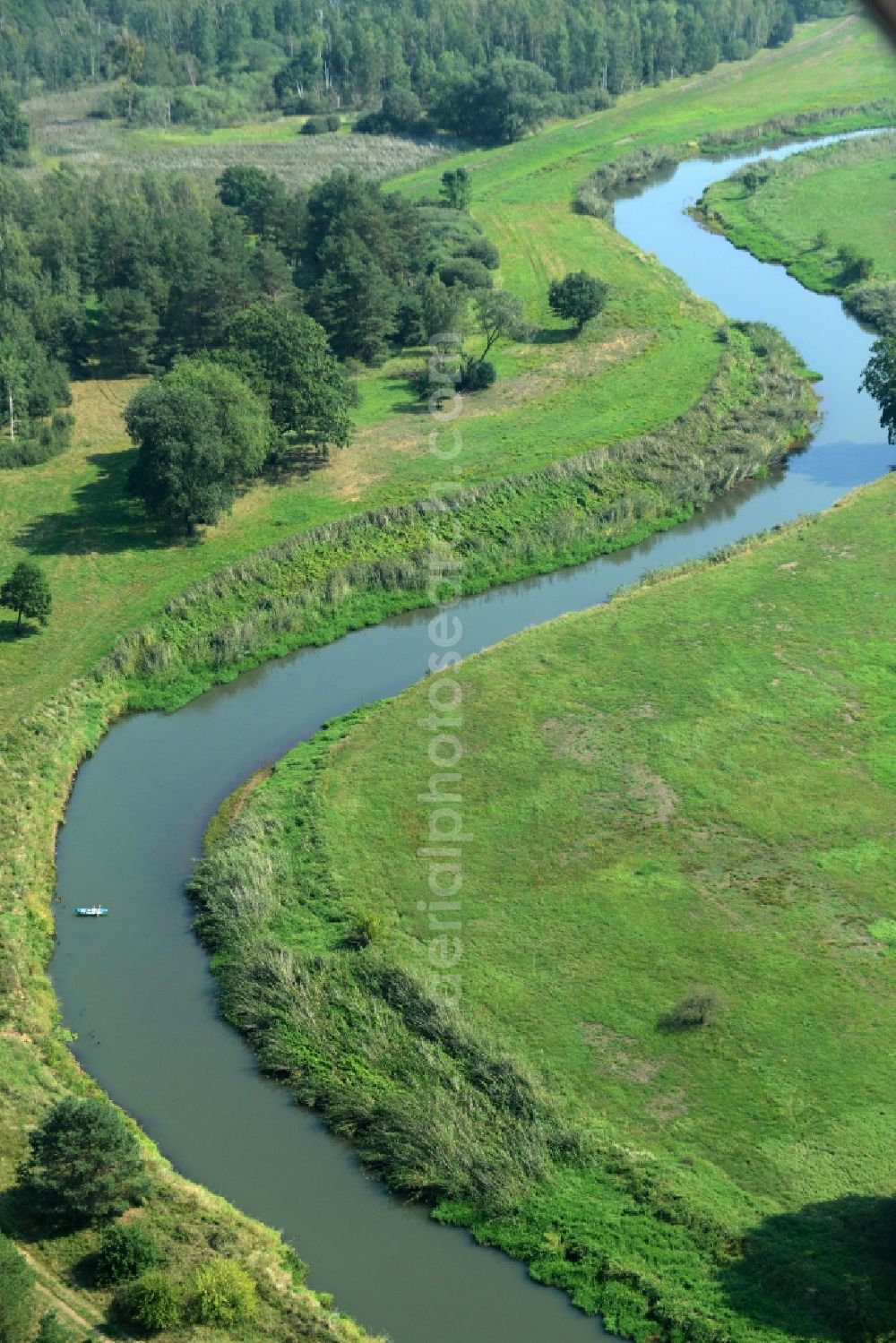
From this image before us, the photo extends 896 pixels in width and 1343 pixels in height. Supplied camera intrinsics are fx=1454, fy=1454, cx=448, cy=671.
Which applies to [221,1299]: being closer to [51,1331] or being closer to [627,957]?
[51,1331]

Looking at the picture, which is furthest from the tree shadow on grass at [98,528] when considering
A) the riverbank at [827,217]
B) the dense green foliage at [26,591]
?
the riverbank at [827,217]

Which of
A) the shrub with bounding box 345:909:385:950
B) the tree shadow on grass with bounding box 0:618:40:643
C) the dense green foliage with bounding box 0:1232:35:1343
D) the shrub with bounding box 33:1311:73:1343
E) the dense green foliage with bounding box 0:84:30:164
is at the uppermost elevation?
the dense green foliage with bounding box 0:84:30:164

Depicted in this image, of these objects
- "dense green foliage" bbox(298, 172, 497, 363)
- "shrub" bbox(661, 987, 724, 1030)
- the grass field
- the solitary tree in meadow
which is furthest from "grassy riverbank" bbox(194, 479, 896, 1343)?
the grass field

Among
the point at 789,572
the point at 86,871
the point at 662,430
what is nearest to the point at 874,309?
the point at 662,430

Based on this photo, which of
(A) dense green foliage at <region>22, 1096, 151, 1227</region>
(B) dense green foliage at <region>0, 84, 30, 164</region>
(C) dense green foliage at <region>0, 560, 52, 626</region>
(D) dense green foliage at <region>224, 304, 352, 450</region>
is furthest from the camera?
(B) dense green foliage at <region>0, 84, 30, 164</region>

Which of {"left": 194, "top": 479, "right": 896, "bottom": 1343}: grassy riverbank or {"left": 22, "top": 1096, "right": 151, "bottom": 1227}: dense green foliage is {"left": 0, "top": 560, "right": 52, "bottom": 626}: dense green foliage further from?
{"left": 22, "top": 1096, "right": 151, "bottom": 1227}: dense green foliage

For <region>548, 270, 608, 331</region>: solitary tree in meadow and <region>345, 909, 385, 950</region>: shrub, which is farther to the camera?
<region>548, 270, 608, 331</region>: solitary tree in meadow

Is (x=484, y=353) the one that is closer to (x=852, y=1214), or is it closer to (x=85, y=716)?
(x=85, y=716)
